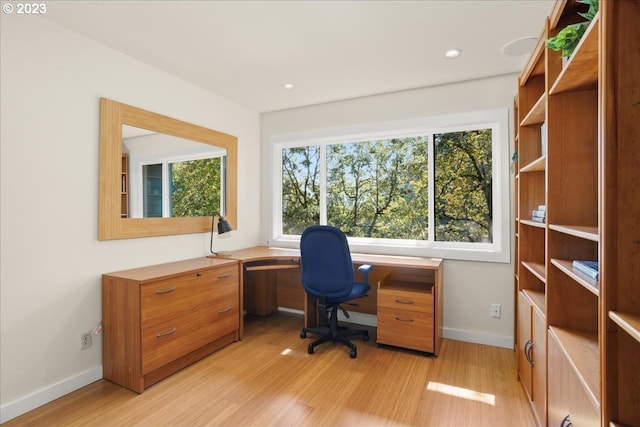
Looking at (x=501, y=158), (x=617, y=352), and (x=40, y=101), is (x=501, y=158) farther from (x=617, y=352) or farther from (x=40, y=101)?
(x=40, y=101)

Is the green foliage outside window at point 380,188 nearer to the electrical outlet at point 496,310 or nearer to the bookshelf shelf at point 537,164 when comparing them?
the electrical outlet at point 496,310

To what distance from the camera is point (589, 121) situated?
1407 millimetres

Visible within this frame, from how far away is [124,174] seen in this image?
8.00 feet

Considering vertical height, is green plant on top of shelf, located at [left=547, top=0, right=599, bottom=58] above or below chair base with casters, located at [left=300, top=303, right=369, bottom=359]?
above

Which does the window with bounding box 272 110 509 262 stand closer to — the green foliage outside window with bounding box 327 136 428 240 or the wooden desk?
the green foliage outside window with bounding box 327 136 428 240

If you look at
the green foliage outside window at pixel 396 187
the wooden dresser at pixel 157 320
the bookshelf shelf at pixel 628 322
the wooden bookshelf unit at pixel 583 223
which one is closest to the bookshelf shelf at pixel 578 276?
the wooden bookshelf unit at pixel 583 223

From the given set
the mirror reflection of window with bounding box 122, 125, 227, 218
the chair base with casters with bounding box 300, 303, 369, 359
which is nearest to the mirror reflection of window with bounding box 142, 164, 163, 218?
the mirror reflection of window with bounding box 122, 125, 227, 218

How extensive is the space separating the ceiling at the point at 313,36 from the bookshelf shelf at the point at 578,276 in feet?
Result: 4.86

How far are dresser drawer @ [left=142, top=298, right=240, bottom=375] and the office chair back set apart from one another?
2.68ft

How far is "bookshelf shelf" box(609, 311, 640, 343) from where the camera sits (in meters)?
0.72

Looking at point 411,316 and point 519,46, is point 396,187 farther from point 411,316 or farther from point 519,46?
point 519,46

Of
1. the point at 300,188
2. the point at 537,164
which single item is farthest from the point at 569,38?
the point at 300,188

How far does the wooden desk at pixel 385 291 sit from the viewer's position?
263 centimetres

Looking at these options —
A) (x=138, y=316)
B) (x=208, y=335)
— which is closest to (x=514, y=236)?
(x=208, y=335)
